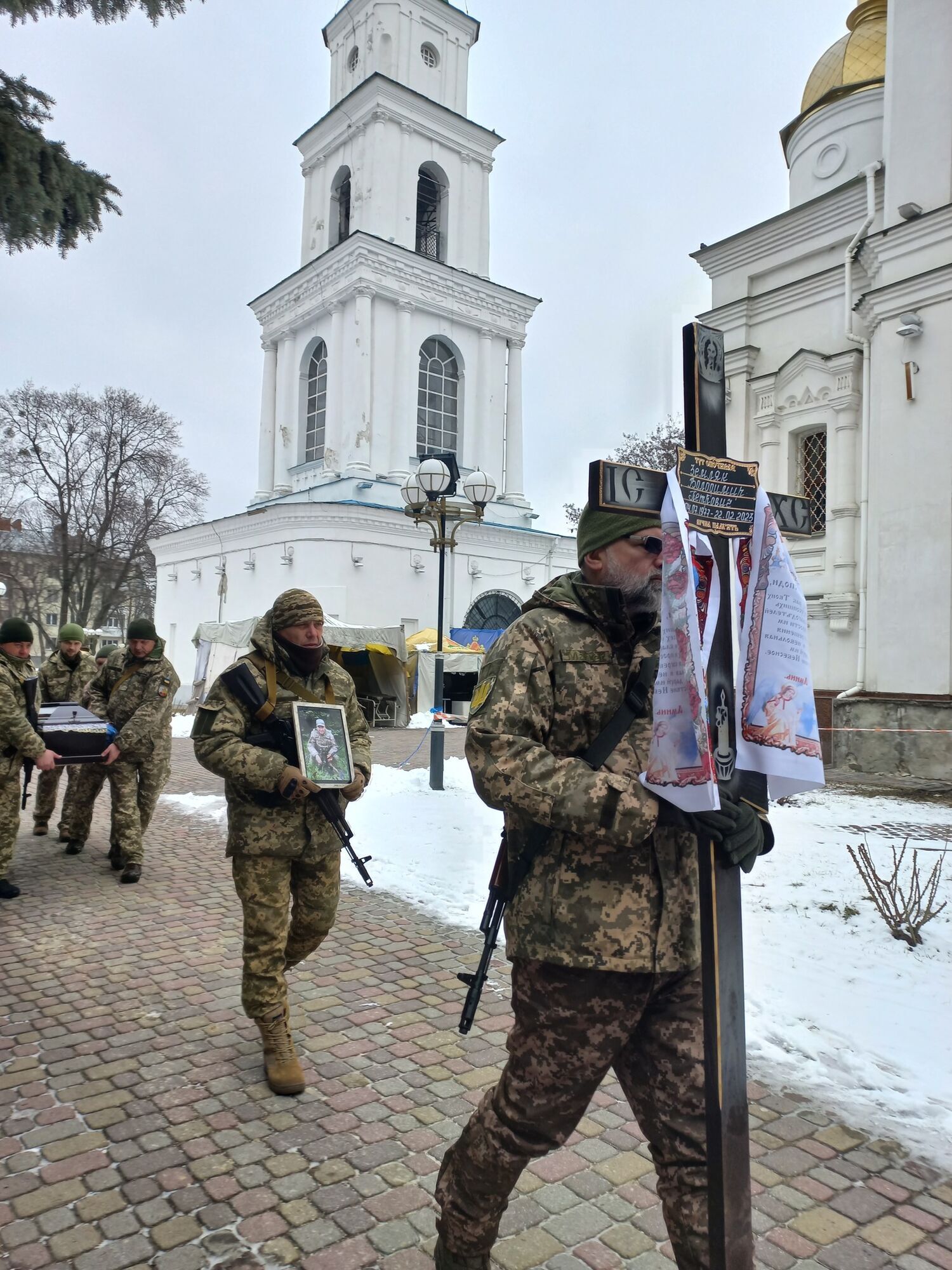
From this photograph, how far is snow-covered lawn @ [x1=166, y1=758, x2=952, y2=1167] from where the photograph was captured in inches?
148

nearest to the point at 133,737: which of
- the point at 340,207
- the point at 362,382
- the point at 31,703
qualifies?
the point at 31,703

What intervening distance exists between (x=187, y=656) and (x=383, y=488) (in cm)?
1060

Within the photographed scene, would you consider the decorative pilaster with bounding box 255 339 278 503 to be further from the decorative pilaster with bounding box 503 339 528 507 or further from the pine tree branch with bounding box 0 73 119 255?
the pine tree branch with bounding box 0 73 119 255

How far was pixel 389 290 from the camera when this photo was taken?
31719 mm

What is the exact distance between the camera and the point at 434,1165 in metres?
3.22

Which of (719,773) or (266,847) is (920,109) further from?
(719,773)

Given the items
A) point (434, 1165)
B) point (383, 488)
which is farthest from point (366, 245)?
→ point (434, 1165)

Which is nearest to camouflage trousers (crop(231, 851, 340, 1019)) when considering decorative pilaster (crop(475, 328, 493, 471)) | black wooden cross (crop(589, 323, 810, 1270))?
black wooden cross (crop(589, 323, 810, 1270))

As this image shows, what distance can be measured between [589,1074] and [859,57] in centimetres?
1826

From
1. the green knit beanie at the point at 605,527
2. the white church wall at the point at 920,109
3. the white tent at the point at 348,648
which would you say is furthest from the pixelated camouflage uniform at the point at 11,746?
the white tent at the point at 348,648

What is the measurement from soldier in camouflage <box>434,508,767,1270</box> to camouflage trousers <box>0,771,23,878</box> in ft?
17.0

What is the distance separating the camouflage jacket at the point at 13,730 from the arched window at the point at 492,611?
2615cm

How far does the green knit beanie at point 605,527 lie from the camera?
2.28 metres

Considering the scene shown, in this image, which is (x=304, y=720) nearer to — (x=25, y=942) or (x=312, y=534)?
(x=25, y=942)
